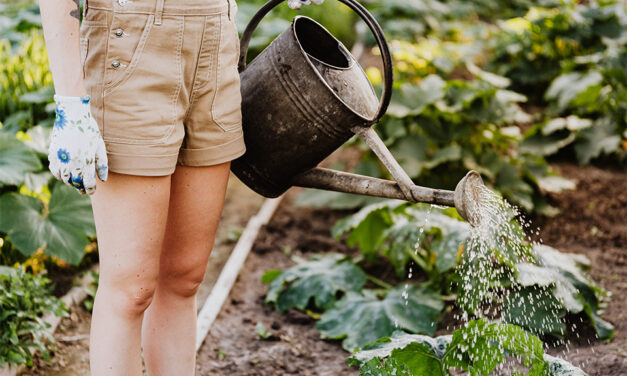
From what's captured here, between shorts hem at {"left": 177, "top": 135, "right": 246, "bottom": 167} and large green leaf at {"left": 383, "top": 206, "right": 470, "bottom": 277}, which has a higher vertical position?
shorts hem at {"left": 177, "top": 135, "right": 246, "bottom": 167}

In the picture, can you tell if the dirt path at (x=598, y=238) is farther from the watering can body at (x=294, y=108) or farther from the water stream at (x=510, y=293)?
the watering can body at (x=294, y=108)

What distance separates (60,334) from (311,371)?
93 centimetres

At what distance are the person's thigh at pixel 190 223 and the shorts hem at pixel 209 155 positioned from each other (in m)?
0.02

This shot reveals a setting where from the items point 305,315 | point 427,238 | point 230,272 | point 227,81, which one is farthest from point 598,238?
point 227,81

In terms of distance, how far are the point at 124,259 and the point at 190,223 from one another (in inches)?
8.6

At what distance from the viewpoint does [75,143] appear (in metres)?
1.38

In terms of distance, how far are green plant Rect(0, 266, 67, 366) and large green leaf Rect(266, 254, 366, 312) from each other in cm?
89

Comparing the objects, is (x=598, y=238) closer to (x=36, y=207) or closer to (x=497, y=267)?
(x=497, y=267)

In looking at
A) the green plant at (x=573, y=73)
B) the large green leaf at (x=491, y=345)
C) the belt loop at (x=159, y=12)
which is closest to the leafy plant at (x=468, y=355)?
the large green leaf at (x=491, y=345)

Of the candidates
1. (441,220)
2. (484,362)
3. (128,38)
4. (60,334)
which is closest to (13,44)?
(60,334)

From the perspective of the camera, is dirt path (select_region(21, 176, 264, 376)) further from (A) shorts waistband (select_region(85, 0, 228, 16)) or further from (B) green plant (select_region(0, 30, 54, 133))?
(A) shorts waistband (select_region(85, 0, 228, 16))

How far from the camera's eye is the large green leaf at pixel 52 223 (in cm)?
255

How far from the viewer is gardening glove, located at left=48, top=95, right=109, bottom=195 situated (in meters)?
1.38

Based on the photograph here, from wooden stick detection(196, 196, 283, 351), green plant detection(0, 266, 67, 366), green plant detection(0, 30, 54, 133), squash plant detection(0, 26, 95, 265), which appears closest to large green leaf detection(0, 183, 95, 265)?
squash plant detection(0, 26, 95, 265)
